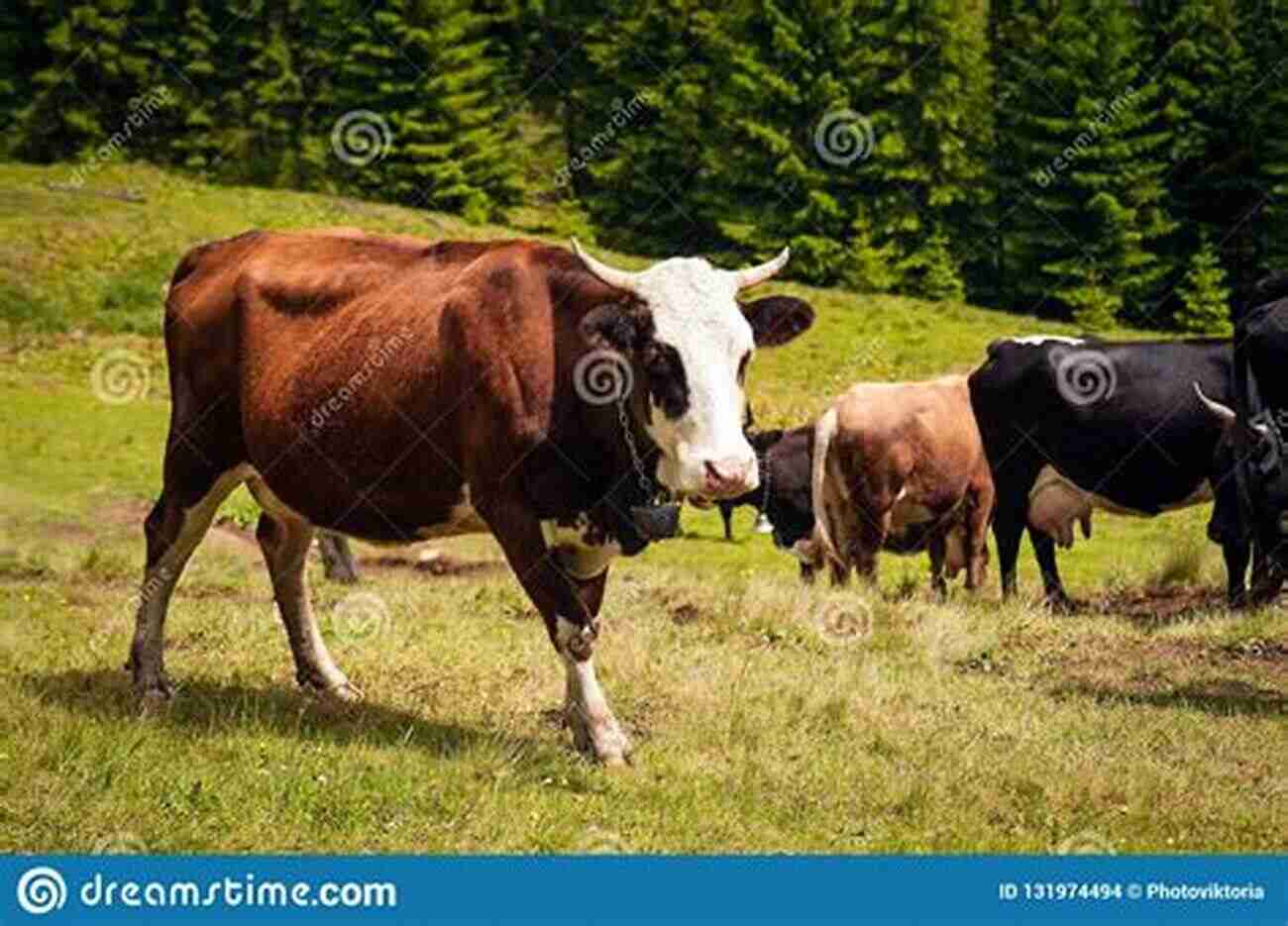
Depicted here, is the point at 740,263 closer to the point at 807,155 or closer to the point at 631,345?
the point at 807,155

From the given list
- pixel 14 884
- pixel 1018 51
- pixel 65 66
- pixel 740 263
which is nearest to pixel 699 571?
pixel 14 884

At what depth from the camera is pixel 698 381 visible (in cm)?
739

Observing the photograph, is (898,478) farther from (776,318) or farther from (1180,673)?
(776,318)

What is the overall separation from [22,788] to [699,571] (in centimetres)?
1290

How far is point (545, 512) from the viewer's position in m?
7.96

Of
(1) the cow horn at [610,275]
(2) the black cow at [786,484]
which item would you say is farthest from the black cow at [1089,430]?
(1) the cow horn at [610,275]

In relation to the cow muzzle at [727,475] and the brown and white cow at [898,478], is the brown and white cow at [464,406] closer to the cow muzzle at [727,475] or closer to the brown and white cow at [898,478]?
the cow muzzle at [727,475]

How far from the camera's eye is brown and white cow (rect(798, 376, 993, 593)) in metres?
17.2

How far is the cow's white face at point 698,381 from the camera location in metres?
7.25

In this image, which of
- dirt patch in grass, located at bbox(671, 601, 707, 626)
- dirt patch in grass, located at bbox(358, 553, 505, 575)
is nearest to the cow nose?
dirt patch in grass, located at bbox(671, 601, 707, 626)
